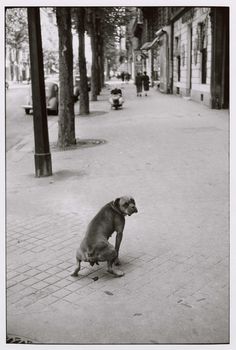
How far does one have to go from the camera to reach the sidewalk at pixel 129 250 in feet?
11.9

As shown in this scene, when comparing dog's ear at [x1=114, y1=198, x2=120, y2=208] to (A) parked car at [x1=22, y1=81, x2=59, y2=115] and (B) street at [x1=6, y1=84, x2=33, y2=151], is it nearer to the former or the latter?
(B) street at [x1=6, y1=84, x2=33, y2=151]

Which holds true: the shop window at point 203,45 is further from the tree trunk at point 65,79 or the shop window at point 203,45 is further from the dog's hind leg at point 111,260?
the dog's hind leg at point 111,260

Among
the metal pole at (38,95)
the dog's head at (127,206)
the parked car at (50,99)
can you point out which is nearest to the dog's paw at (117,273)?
the dog's head at (127,206)

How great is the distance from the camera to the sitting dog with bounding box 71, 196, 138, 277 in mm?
4238

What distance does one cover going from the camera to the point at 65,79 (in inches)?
458

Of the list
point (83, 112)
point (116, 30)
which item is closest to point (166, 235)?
point (83, 112)

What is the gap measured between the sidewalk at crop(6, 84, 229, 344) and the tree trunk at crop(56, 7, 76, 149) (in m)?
1.07

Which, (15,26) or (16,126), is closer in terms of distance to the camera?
(16,126)

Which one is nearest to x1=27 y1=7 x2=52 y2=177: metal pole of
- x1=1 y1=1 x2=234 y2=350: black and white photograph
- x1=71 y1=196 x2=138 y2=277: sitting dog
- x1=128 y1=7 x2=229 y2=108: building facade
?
x1=1 y1=1 x2=234 y2=350: black and white photograph

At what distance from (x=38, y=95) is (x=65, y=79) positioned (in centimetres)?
343

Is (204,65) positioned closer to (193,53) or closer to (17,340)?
(193,53)

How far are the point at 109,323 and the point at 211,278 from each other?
1.20 metres

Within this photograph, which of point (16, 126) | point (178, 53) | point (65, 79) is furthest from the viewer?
point (178, 53)

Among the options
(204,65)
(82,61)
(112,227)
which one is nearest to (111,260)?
(112,227)
